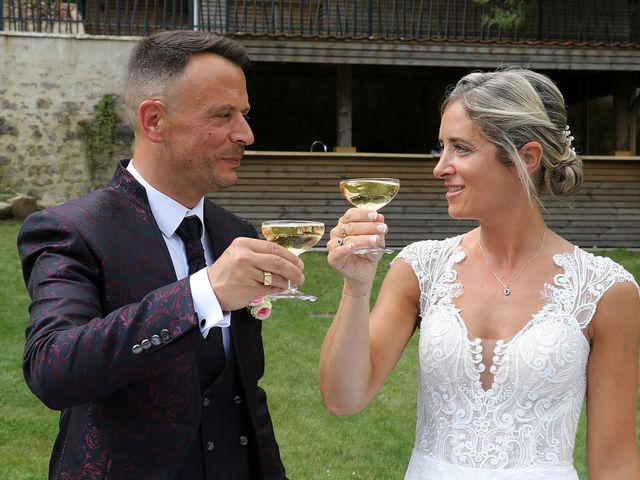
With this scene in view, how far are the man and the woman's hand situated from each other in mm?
310

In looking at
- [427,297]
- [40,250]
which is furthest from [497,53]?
[40,250]

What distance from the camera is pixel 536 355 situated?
2873 millimetres

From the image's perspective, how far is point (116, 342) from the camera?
1.92 m

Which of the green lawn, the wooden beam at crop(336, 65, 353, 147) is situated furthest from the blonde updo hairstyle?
the wooden beam at crop(336, 65, 353, 147)

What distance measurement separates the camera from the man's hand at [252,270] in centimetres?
183

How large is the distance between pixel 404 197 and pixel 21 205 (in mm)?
6914

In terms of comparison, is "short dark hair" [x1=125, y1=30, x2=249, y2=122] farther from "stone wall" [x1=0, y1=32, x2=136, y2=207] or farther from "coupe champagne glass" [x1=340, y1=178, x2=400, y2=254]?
"stone wall" [x1=0, y1=32, x2=136, y2=207]

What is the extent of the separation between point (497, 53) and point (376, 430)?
34.3 feet

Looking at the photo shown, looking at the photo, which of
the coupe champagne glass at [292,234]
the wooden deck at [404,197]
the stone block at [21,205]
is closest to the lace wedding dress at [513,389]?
the coupe champagne glass at [292,234]

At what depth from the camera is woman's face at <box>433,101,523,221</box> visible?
112 inches

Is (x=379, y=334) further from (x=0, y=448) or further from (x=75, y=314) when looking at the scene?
(x=0, y=448)

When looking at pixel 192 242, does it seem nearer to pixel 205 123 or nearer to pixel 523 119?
pixel 205 123

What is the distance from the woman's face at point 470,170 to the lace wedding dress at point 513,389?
373 mm

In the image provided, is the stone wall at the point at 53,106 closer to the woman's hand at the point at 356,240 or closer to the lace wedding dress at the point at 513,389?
Answer: the lace wedding dress at the point at 513,389
